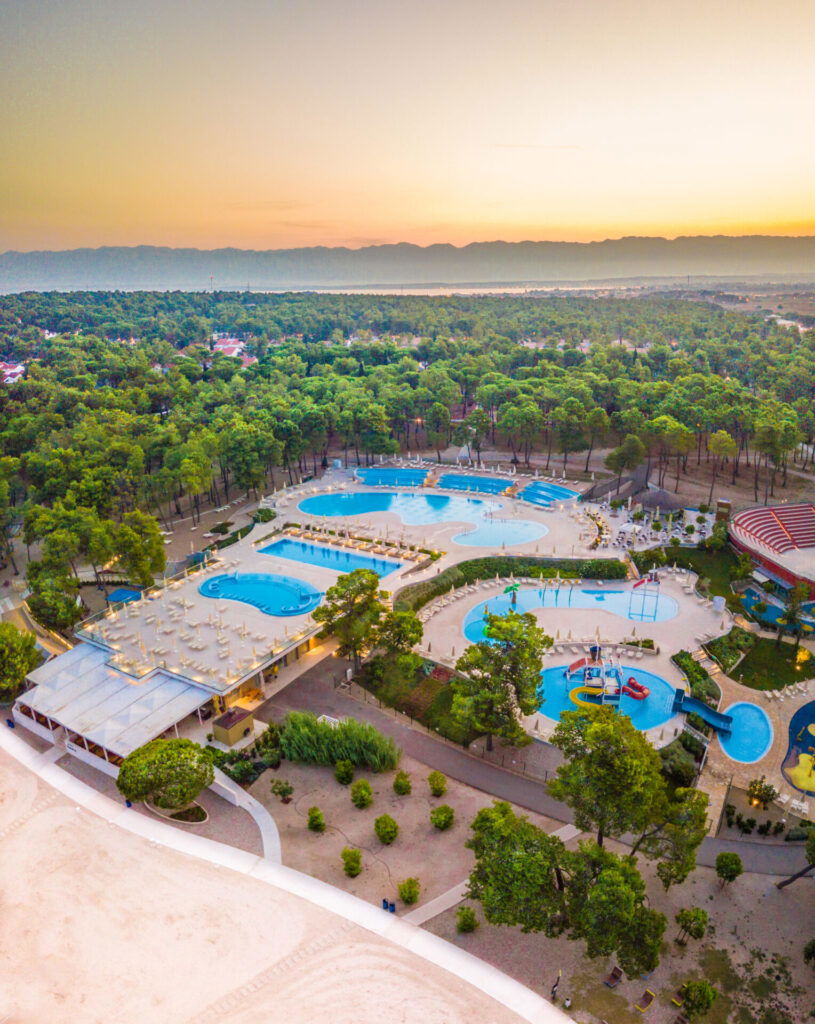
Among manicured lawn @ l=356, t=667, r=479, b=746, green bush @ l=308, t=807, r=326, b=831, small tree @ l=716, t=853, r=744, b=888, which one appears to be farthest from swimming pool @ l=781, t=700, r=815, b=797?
green bush @ l=308, t=807, r=326, b=831

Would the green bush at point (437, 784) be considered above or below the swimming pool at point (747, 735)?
above

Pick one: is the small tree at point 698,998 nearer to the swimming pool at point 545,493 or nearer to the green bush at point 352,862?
the green bush at point 352,862

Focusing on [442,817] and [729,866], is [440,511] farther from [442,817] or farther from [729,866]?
[729,866]

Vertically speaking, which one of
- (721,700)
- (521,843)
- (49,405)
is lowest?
(721,700)

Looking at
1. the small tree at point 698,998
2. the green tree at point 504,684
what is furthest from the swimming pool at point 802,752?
the small tree at point 698,998

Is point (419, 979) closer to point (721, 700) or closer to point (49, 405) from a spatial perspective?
point (721, 700)

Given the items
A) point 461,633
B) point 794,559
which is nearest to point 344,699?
point 461,633
